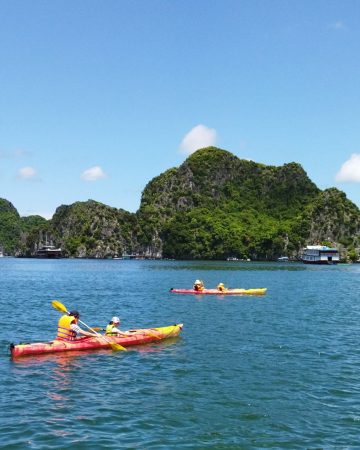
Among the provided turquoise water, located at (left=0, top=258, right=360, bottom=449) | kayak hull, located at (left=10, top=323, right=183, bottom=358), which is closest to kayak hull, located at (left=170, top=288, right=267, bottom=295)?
turquoise water, located at (left=0, top=258, right=360, bottom=449)

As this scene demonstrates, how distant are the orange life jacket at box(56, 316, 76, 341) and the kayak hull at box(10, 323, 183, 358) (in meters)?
0.23

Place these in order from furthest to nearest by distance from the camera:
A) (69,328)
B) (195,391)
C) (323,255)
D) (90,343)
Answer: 1. (323,255)
2. (90,343)
3. (69,328)
4. (195,391)

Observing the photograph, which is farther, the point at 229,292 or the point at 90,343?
the point at 229,292

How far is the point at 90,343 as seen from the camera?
24.0 meters

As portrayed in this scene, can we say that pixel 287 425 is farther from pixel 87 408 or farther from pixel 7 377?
pixel 7 377

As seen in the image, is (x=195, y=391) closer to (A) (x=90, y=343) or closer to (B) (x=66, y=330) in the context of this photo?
(A) (x=90, y=343)

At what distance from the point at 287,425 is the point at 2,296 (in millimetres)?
45052

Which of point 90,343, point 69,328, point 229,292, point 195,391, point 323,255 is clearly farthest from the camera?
point 323,255

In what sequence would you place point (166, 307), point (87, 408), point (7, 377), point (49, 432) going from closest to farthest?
point (49, 432) → point (87, 408) → point (7, 377) → point (166, 307)

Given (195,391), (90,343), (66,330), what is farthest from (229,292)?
(195,391)

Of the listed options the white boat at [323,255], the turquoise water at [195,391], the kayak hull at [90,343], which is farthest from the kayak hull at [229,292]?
the white boat at [323,255]

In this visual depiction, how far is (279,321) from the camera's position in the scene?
35500 mm

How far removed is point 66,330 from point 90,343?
1.35m

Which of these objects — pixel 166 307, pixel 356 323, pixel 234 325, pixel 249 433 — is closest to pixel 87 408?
pixel 249 433
